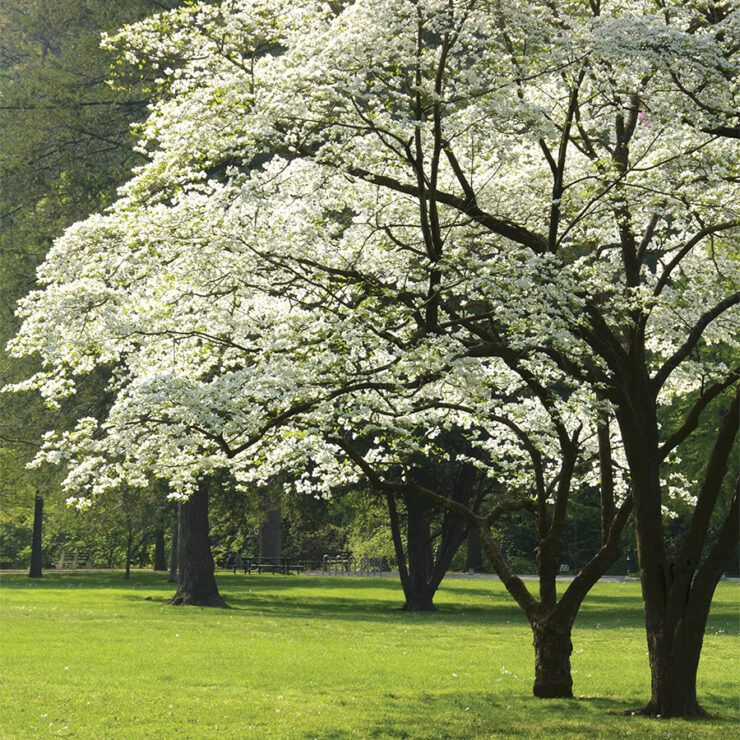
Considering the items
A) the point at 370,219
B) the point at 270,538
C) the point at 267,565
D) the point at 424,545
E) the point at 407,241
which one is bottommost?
the point at 267,565

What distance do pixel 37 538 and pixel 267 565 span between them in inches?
385

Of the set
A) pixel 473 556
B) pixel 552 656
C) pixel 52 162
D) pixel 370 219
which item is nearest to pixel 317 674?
pixel 552 656

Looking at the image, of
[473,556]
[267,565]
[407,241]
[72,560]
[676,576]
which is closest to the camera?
[676,576]

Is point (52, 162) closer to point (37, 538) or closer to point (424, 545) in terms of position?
point (424, 545)

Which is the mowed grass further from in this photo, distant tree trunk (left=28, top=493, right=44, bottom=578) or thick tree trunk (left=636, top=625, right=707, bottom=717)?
distant tree trunk (left=28, top=493, right=44, bottom=578)

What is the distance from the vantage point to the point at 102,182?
25875 mm

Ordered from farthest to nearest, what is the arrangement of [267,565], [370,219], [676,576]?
[267,565] < [370,219] < [676,576]

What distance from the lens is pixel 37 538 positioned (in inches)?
1588

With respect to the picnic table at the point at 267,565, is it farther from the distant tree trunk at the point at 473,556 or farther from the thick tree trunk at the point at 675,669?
the thick tree trunk at the point at 675,669

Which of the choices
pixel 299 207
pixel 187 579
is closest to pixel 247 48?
pixel 299 207

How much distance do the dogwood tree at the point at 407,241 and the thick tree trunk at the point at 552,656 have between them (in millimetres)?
164

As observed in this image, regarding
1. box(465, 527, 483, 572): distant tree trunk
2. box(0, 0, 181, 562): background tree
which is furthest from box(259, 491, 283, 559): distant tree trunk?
box(0, 0, 181, 562): background tree

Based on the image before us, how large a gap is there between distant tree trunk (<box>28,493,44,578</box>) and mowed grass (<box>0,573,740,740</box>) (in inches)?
483

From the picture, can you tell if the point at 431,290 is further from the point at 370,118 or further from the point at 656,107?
the point at 656,107
